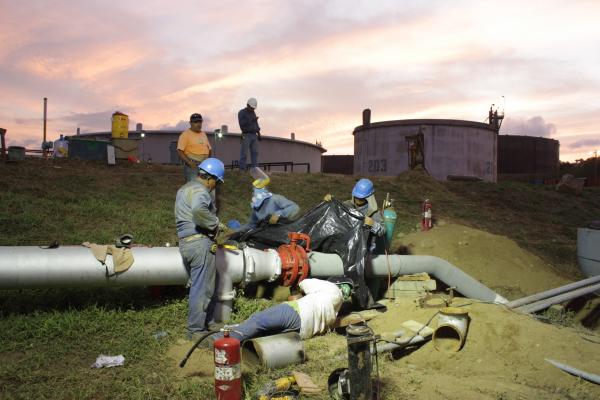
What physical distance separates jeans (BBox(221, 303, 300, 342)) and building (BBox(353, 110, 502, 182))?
23.2 meters

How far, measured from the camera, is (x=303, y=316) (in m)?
5.04

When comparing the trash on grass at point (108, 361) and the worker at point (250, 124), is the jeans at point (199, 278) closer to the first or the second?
the trash on grass at point (108, 361)

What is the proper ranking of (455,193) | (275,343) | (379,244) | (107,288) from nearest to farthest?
(275,343) → (107,288) → (379,244) → (455,193)

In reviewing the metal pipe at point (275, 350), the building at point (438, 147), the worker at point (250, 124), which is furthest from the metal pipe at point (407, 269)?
the building at point (438, 147)

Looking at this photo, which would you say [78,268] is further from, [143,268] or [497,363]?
[497,363]

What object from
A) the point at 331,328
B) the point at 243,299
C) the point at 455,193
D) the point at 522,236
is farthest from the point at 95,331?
the point at 455,193

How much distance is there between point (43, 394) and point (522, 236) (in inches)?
507

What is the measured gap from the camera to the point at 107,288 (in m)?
5.97

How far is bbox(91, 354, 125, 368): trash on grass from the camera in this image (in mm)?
4371

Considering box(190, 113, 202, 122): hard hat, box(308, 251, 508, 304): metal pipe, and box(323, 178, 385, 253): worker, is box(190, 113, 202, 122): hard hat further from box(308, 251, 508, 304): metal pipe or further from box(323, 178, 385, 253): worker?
box(308, 251, 508, 304): metal pipe

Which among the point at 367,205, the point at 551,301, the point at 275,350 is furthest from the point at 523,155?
the point at 275,350

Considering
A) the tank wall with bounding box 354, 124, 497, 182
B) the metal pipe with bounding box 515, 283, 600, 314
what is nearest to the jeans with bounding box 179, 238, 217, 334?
the metal pipe with bounding box 515, 283, 600, 314

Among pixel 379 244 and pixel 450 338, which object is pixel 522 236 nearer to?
pixel 379 244

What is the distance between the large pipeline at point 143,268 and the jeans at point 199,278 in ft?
1.32
